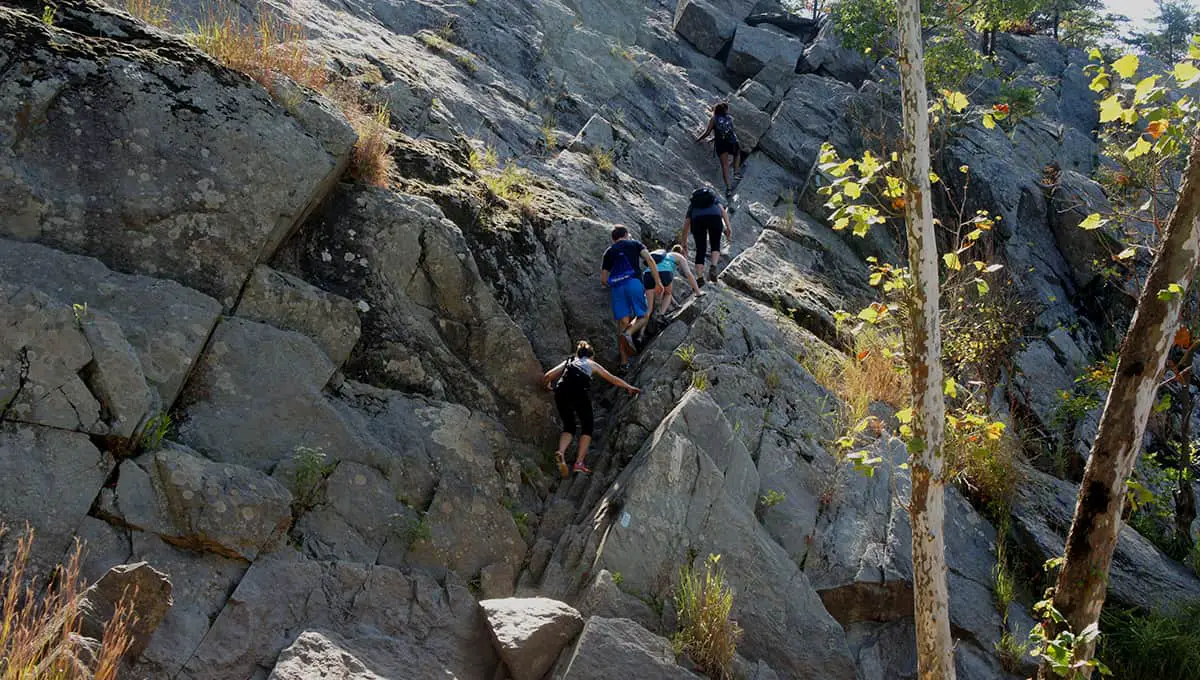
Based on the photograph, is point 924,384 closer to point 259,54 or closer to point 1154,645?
point 1154,645

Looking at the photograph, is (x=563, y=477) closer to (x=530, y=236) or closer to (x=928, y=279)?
(x=530, y=236)

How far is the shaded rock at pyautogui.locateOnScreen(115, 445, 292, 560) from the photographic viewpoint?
672cm

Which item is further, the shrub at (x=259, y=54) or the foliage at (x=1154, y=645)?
the shrub at (x=259, y=54)

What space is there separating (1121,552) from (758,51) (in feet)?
54.0

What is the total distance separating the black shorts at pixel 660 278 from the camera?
11.7 metres

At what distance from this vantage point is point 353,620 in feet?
22.7

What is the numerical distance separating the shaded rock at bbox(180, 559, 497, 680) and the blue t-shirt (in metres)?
4.61

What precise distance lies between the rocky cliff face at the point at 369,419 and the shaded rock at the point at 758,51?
480 inches

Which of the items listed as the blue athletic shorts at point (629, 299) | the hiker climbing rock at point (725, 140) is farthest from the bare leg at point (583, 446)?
the hiker climbing rock at point (725, 140)

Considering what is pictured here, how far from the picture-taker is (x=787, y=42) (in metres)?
23.4

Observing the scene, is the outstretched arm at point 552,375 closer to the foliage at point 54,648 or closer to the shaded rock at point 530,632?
the shaded rock at point 530,632

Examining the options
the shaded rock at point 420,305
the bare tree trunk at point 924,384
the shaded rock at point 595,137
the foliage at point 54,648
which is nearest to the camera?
the foliage at point 54,648

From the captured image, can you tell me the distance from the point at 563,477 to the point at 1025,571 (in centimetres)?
486

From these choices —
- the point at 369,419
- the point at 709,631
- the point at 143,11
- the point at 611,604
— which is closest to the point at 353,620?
the point at 611,604
